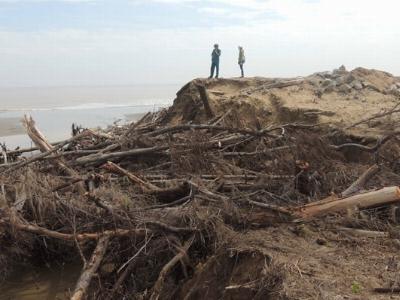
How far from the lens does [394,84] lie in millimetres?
13820

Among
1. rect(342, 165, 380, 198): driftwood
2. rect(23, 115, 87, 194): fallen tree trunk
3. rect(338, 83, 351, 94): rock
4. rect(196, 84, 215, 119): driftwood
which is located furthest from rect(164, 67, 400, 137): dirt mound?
rect(23, 115, 87, 194): fallen tree trunk

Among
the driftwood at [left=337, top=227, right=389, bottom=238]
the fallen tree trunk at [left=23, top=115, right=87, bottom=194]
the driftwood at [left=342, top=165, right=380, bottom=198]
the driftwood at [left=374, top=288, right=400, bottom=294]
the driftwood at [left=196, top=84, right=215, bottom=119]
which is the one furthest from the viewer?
the driftwood at [left=196, top=84, right=215, bottom=119]

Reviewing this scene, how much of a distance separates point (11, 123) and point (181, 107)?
13063mm

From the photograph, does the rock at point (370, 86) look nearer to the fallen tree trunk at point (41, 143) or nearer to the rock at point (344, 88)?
the rock at point (344, 88)

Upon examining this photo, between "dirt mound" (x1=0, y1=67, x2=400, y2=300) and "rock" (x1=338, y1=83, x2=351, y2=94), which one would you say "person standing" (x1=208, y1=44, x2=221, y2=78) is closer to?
"rock" (x1=338, y1=83, x2=351, y2=94)

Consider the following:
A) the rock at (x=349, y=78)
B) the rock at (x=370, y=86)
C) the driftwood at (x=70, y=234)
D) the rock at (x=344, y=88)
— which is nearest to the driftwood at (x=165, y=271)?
the driftwood at (x=70, y=234)

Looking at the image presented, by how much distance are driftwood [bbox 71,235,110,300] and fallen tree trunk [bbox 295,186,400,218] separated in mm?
2074

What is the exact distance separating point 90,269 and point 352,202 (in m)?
2.80

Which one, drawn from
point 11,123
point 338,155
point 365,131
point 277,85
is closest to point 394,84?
point 277,85

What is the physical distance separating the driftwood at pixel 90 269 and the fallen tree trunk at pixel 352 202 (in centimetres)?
207

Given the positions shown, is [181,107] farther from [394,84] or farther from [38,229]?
[38,229]

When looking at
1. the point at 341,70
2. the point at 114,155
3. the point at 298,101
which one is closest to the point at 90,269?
the point at 114,155

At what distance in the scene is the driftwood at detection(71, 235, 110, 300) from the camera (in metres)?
5.02

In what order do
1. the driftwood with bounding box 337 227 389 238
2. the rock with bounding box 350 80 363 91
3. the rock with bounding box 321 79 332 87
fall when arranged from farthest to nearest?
the rock with bounding box 321 79 332 87
the rock with bounding box 350 80 363 91
the driftwood with bounding box 337 227 389 238
